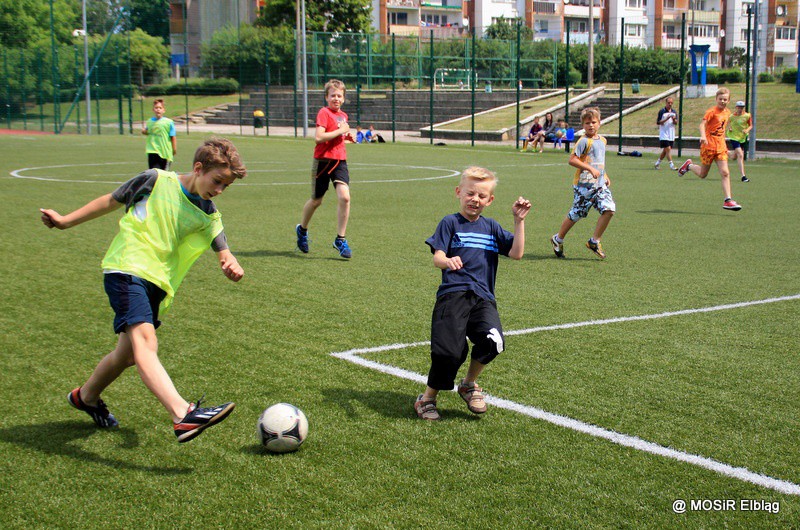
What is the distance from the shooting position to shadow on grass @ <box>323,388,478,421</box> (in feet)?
16.4

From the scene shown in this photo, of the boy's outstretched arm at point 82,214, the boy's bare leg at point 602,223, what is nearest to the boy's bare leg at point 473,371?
the boy's outstretched arm at point 82,214

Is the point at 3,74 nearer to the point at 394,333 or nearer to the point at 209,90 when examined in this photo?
the point at 209,90

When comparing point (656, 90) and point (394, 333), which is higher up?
point (656, 90)

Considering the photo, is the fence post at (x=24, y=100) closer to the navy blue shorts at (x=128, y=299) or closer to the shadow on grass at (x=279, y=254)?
the shadow on grass at (x=279, y=254)

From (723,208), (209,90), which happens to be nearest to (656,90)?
(209,90)

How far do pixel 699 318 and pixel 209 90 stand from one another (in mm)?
46629

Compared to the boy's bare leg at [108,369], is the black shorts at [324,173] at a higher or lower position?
higher

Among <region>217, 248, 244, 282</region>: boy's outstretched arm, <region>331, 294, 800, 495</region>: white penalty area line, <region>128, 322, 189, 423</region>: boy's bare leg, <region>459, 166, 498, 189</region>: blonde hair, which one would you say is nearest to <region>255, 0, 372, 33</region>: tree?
<region>331, 294, 800, 495</region>: white penalty area line

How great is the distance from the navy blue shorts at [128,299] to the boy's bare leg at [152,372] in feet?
0.13

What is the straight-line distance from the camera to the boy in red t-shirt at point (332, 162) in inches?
395

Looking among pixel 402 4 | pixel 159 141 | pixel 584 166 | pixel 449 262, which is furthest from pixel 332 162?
pixel 402 4

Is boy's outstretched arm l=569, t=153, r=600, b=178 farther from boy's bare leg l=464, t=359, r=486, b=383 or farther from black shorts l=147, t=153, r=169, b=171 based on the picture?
black shorts l=147, t=153, r=169, b=171

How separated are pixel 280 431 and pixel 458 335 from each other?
112cm

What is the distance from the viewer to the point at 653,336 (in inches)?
262
